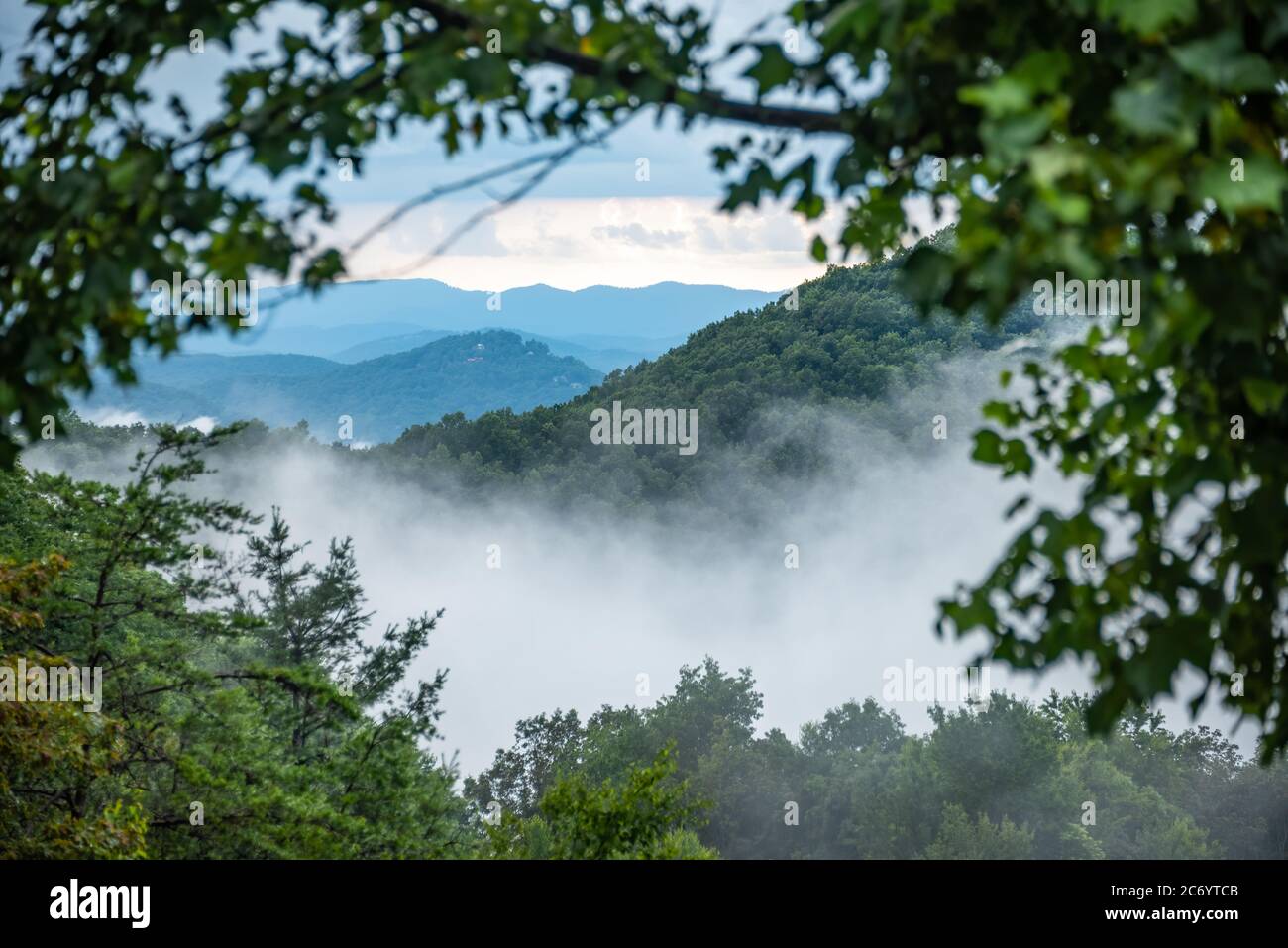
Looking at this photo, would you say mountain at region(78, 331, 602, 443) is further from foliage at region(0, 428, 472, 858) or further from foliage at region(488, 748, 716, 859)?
foliage at region(488, 748, 716, 859)

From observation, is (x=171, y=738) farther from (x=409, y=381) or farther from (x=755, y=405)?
(x=409, y=381)

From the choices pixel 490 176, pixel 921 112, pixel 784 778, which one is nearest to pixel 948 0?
pixel 921 112

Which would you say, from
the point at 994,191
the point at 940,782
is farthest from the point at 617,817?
the point at 940,782

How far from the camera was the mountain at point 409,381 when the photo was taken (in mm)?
95000

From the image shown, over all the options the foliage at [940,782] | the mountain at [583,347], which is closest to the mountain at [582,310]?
the mountain at [583,347]

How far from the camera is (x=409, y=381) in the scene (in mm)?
98812

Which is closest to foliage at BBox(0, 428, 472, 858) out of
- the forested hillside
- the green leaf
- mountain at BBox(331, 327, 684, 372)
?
the forested hillside

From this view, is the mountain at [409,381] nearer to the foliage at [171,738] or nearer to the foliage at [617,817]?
the foliage at [171,738]

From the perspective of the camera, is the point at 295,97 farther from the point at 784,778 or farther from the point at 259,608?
the point at 784,778

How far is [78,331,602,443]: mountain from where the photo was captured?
95000mm

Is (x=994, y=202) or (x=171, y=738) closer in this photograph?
(x=994, y=202)

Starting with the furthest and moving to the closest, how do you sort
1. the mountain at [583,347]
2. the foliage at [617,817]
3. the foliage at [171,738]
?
the mountain at [583,347] → the foliage at [617,817] → the foliage at [171,738]

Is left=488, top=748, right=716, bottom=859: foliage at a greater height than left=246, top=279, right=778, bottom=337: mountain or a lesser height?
lesser
